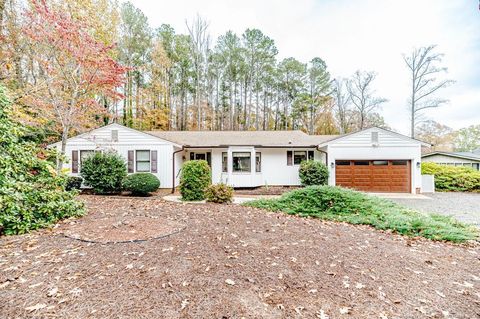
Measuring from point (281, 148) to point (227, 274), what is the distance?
11.8 meters

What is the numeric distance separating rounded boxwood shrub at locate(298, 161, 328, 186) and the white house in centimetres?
54

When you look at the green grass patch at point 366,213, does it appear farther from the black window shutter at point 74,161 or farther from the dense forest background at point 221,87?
the dense forest background at point 221,87

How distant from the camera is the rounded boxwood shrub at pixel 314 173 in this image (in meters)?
12.9

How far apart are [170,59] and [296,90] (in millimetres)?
13700

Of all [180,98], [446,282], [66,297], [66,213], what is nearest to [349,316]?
[446,282]

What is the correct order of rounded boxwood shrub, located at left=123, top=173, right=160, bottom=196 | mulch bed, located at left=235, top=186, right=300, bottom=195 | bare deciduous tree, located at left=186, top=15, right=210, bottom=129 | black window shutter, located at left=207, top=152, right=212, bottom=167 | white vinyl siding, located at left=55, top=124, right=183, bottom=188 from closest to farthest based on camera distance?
1. rounded boxwood shrub, located at left=123, top=173, right=160, bottom=196
2. mulch bed, located at left=235, top=186, right=300, bottom=195
3. white vinyl siding, located at left=55, top=124, right=183, bottom=188
4. black window shutter, located at left=207, top=152, right=212, bottom=167
5. bare deciduous tree, located at left=186, top=15, right=210, bottom=129

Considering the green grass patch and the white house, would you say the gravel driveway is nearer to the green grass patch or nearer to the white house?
the green grass patch

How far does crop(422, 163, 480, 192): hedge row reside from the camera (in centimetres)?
1415

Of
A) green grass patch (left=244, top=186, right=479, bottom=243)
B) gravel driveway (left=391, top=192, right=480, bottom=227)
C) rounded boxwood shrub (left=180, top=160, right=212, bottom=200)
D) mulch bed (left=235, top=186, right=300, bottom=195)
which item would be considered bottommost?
gravel driveway (left=391, top=192, right=480, bottom=227)

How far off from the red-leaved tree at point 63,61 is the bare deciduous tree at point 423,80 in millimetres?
24209

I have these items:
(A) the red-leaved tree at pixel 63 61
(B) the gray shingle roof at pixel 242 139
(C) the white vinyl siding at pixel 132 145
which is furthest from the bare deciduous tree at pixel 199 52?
(A) the red-leaved tree at pixel 63 61

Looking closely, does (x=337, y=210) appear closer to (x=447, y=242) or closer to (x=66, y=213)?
(x=447, y=242)

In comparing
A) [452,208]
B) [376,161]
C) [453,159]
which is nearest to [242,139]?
[376,161]

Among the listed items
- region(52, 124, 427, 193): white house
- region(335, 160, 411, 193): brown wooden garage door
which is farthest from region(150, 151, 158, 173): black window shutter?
region(335, 160, 411, 193): brown wooden garage door
